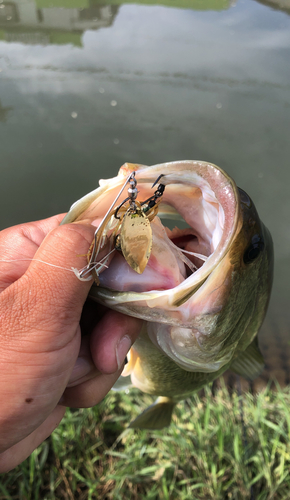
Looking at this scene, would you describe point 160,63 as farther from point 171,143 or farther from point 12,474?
point 12,474

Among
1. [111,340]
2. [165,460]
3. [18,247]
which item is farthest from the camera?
[165,460]

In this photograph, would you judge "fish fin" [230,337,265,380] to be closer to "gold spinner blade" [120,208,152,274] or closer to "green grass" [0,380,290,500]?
"green grass" [0,380,290,500]

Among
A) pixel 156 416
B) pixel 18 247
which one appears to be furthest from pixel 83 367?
pixel 156 416

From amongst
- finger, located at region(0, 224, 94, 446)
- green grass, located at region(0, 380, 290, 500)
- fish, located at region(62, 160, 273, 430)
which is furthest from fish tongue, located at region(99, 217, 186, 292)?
A: green grass, located at region(0, 380, 290, 500)

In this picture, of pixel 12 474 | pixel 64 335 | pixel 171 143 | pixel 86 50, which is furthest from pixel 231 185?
pixel 86 50

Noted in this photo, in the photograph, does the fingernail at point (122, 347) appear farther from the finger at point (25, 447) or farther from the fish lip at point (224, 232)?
the finger at point (25, 447)

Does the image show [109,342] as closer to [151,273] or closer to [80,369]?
[80,369]
